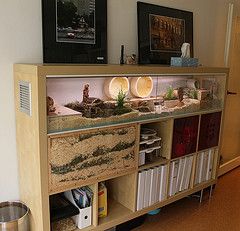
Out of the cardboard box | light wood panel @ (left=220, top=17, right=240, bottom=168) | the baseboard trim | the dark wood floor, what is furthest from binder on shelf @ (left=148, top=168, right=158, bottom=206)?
light wood panel @ (left=220, top=17, right=240, bottom=168)

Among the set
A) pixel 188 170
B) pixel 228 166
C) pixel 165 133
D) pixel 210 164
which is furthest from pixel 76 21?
pixel 228 166

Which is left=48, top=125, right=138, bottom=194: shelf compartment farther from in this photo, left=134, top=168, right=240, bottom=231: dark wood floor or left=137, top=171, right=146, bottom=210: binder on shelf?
left=134, top=168, right=240, bottom=231: dark wood floor

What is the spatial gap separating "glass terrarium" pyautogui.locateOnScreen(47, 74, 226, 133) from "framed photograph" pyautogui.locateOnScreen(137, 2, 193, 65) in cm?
29

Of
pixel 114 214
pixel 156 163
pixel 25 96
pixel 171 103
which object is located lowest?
pixel 114 214

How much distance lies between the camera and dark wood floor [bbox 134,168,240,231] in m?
2.24

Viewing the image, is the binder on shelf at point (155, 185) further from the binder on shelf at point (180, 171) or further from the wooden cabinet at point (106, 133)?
the binder on shelf at point (180, 171)

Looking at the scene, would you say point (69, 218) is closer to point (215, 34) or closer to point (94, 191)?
point (94, 191)

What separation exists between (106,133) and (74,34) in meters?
0.70

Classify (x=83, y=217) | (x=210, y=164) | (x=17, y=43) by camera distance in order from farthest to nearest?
(x=210, y=164) < (x=83, y=217) < (x=17, y=43)

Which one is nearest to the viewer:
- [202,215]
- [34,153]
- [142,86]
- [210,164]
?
[34,153]

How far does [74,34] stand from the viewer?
1.84 m

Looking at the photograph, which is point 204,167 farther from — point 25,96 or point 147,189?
point 25,96

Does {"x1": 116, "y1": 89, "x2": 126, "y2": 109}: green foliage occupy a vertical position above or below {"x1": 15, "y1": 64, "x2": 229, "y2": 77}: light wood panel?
below

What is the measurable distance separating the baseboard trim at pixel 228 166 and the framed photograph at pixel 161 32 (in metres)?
1.55
